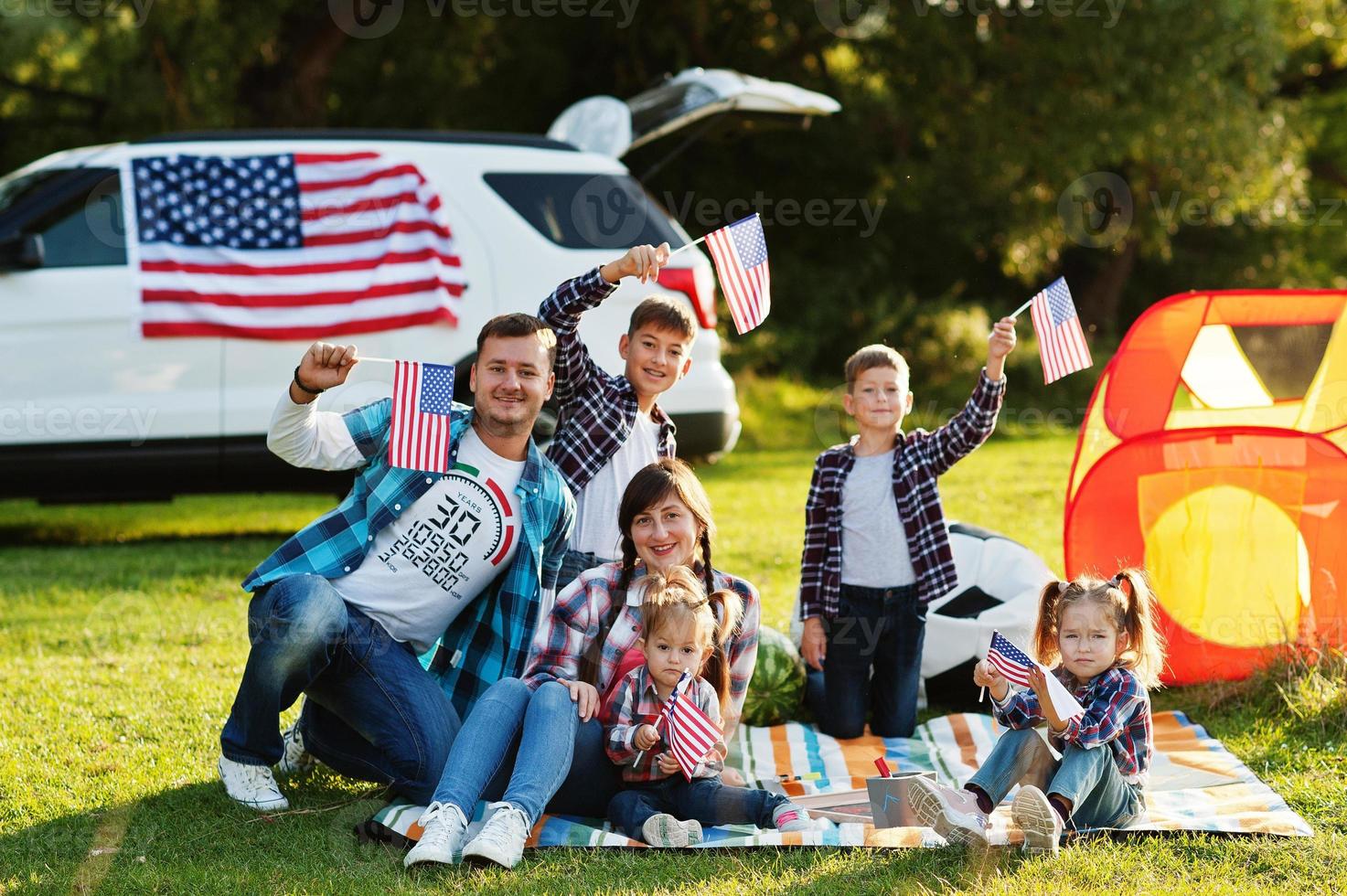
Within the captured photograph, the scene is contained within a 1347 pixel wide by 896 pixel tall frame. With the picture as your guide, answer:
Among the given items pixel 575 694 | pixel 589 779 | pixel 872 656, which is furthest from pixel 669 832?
pixel 872 656

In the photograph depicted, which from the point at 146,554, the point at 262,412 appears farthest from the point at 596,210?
the point at 146,554

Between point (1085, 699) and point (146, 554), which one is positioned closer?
point (1085, 699)

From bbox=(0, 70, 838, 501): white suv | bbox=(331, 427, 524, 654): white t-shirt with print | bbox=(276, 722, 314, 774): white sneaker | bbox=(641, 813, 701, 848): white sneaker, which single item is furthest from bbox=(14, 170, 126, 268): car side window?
bbox=(641, 813, 701, 848): white sneaker

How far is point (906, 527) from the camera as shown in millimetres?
4926

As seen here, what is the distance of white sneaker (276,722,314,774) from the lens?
4301 mm

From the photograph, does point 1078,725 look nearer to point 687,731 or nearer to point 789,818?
point 789,818

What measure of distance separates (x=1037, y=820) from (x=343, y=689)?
71.4 inches

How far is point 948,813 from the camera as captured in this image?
3.60m

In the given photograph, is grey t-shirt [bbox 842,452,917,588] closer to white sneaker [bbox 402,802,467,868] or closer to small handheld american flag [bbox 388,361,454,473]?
small handheld american flag [bbox 388,361,454,473]

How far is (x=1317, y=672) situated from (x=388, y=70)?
13.9 meters

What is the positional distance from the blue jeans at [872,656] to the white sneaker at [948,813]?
1.24 meters

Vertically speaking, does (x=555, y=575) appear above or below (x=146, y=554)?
above

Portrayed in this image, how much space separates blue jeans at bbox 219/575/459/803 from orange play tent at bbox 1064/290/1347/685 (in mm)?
2540

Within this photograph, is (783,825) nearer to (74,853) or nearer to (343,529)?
(343,529)
